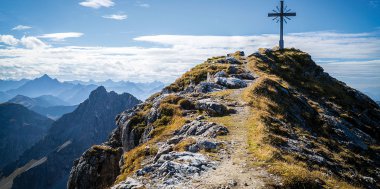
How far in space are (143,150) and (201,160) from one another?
1154cm

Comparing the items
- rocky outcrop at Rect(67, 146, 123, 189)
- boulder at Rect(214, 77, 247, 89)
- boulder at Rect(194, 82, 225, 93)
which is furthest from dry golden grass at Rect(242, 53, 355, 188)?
rocky outcrop at Rect(67, 146, 123, 189)

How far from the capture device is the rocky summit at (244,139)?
23078 mm

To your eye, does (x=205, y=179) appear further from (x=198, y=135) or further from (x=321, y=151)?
(x=321, y=151)

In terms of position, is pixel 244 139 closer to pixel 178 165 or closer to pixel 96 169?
pixel 178 165

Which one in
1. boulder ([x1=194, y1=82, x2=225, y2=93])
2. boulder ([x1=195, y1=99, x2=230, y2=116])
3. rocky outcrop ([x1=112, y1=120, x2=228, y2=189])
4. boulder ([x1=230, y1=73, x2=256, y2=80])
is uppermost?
boulder ([x1=230, y1=73, x2=256, y2=80])

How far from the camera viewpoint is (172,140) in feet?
111

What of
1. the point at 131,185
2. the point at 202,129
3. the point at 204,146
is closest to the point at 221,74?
the point at 202,129

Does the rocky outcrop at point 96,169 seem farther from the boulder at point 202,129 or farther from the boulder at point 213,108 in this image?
the boulder at point 213,108

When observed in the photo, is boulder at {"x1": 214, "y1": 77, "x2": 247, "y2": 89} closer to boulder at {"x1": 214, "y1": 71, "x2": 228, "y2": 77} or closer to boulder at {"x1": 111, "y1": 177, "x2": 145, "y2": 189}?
boulder at {"x1": 214, "y1": 71, "x2": 228, "y2": 77}

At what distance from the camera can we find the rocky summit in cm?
2308

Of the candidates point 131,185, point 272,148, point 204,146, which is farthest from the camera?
point 204,146

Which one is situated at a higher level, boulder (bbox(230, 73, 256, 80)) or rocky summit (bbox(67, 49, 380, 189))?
boulder (bbox(230, 73, 256, 80))

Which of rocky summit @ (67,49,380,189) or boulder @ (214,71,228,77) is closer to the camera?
rocky summit @ (67,49,380,189)

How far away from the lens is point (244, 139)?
29891mm
